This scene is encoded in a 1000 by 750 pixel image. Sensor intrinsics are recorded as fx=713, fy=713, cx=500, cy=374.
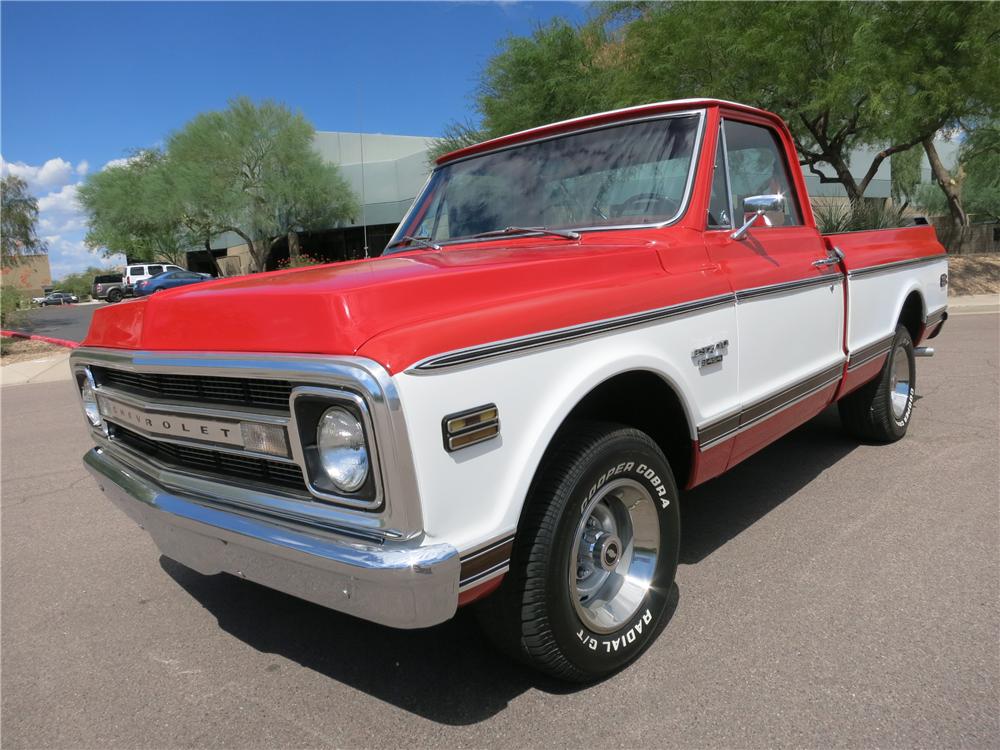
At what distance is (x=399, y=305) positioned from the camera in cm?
190

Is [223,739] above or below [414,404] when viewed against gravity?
below

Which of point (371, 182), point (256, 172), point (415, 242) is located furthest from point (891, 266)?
point (256, 172)

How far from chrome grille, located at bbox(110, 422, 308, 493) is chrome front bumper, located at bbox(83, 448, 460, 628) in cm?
11

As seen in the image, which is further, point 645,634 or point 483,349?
point 645,634

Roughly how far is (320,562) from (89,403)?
1724 mm

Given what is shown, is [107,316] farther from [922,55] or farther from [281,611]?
[922,55]

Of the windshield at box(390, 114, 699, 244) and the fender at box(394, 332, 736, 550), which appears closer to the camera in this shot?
the fender at box(394, 332, 736, 550)

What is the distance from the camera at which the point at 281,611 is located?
3.04 meters

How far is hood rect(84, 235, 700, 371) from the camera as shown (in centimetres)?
183

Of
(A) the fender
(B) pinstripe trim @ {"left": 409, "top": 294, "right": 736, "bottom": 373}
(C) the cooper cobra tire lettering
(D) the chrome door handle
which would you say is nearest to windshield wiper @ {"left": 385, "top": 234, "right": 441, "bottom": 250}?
(B) pinstripe trim @ {"left": 409, "top": 294, "right": 736, "bottom": 373}

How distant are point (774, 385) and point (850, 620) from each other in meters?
1.02

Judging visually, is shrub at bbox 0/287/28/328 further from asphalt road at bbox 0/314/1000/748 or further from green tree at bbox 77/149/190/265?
green tree at bbox 77/149/190/265

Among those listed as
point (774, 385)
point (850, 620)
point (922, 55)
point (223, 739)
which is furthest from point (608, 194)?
point (922, 55)

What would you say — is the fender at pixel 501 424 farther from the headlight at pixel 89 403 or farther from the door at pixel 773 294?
the headlight at pixel 89 403
